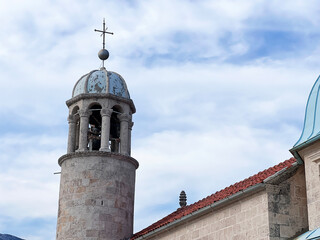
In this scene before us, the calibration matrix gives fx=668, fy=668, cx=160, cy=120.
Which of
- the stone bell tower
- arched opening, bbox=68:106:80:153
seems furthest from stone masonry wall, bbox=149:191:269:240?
arched opening, bbox=68:106:80:153

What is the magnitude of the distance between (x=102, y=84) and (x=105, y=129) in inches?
81.6

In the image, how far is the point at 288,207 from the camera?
54.7 ft

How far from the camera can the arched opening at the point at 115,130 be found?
27.3 m

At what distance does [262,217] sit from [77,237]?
997 cm

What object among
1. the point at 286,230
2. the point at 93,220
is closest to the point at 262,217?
the point at 286,230

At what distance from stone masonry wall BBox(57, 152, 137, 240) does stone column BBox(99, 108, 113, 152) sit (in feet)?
1.41

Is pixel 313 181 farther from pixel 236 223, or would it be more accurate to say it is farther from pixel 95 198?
pixel 95 198

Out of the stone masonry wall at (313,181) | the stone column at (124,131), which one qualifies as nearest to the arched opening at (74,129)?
the stone column at (124,131)

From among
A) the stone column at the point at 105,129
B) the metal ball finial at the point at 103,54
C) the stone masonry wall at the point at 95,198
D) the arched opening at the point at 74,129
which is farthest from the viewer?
the metal ball finial at the point at 103,54

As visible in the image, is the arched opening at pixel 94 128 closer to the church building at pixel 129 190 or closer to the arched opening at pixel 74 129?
the church building at pixel 129 190

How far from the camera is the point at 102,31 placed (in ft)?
93.7

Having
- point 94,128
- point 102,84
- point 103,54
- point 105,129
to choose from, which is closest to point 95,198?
point 105,129

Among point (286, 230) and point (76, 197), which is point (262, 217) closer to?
point (286, 230)

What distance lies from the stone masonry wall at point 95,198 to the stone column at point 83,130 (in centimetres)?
40
